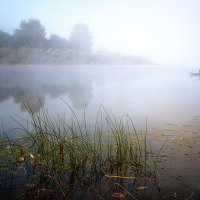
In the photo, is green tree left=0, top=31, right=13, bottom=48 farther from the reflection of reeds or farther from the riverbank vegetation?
the reflection of reeds

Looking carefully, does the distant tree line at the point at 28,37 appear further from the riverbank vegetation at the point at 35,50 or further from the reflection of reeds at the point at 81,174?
the reflection of reeds at the point at 81,174

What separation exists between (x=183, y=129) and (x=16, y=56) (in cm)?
3224

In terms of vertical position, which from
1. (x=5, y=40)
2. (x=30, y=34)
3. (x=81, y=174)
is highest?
(x=30, y=34)

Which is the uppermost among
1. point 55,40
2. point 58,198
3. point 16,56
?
point 55,40

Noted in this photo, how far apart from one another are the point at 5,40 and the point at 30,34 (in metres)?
4.02

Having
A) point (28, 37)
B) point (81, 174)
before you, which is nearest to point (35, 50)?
point (28, 37)

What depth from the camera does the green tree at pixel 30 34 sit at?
152 ft

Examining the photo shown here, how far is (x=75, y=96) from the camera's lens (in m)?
16.2

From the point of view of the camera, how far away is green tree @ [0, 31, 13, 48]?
1731 inches

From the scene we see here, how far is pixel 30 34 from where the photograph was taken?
155 feet

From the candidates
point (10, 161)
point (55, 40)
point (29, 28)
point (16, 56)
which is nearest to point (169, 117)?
point (10, 161)

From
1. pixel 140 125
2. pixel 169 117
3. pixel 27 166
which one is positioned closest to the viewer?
pixel 27 166

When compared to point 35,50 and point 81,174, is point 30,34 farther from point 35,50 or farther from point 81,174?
point 81,174

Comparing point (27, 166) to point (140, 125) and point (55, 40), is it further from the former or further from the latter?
point (55, 40)
